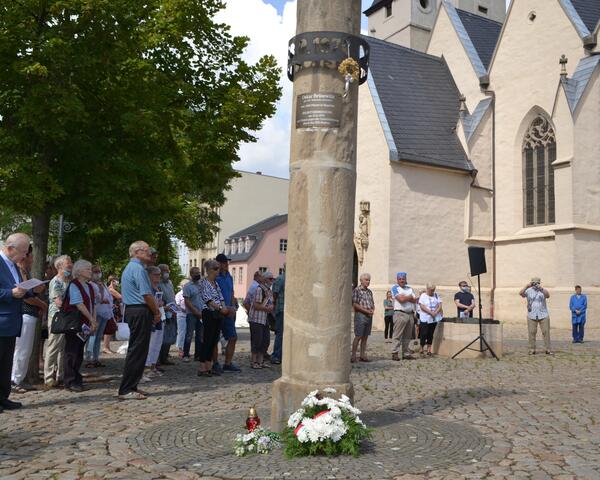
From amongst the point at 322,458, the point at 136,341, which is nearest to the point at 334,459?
the point at 322,458

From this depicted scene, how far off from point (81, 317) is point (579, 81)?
21.0m

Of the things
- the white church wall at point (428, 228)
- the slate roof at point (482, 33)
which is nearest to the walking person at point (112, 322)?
the white church wall at point (428, 228)

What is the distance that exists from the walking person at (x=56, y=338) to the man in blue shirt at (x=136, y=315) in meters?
1.16

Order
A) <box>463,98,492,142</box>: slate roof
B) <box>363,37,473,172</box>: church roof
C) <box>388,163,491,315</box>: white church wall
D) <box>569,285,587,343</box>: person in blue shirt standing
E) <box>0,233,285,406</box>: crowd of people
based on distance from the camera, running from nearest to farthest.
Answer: <box>0,233,285,406</box>: crowd of people
<box>569,285,587,343</box>: person in blue shirt standing
<box>388,163,491,315</box>: white church wall
<box>363,37,473,172</box>: church roof
<box>463,98,492,142</box>: slate roof

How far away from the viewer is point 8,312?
652 cm

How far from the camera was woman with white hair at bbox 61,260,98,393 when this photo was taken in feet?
25.5

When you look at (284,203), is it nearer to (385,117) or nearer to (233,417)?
(385,117)

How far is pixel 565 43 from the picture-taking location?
24750 mm

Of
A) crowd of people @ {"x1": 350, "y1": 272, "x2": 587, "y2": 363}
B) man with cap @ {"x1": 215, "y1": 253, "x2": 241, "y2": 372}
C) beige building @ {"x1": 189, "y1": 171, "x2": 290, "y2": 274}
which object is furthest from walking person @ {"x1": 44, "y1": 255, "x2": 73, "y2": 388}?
beige building @ {"x1": 189, "y1": 171, "x2": 290, "y2": 274}

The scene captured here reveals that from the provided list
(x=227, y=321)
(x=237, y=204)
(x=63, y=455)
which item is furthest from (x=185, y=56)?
(x=237, y=204)

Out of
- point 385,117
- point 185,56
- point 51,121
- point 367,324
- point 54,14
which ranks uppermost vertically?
point 385,117

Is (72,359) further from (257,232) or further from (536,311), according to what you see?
(257,232)

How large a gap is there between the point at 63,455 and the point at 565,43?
996 inches

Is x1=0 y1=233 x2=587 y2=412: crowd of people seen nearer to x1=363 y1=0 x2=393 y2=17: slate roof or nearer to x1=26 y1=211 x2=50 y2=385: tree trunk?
x1=26 y1=211 x2=50 y2=385: tree trunk
